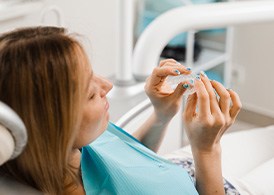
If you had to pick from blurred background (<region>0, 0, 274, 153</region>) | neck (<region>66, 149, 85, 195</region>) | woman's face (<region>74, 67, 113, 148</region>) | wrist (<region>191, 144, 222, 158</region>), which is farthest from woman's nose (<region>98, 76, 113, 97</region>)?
blurred background (<region>0, 0, 274, 153</region>)

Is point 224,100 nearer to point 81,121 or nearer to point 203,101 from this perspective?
point 203,101

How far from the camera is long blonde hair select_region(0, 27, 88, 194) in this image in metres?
0.74

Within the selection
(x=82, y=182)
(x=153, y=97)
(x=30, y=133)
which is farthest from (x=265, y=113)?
(x=30, y=133)

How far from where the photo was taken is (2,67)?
0.75m

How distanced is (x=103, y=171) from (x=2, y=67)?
1.11ft

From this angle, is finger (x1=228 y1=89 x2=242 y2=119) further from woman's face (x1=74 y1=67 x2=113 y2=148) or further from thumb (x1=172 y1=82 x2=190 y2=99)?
woman's face (x1=74 y1=67 x2=113 y2=148)

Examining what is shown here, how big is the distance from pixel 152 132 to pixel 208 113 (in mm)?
293

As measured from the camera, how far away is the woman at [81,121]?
750 mm

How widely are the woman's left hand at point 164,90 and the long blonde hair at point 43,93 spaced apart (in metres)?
0.28

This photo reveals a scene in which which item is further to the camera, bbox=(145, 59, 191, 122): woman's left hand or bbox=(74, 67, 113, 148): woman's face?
bbox=(145, 59, 191, 122): woman's left hand

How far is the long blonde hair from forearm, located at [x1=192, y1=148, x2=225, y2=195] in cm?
30

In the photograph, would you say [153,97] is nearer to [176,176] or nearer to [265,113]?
[176,176]

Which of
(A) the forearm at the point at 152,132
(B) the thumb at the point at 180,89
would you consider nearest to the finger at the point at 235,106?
(B) the thumb at the point at 180,89

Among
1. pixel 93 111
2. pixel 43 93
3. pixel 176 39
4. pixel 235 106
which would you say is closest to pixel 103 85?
pixel 93 111
